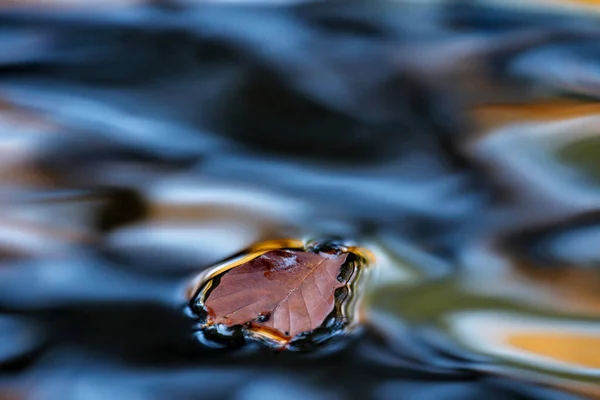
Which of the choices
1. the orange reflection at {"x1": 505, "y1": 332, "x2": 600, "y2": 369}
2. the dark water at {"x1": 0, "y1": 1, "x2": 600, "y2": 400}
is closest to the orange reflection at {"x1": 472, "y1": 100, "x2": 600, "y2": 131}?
the dark water at {"x1": 0, "y1": 1, "x2": 600, "y2": 400}

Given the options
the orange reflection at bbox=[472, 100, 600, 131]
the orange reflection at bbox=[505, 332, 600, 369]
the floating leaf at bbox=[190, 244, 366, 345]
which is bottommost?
the orange reflection at bbox=[505, 332, 600, 369]

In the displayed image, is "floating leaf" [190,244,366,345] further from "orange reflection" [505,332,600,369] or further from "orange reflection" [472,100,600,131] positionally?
"orange reflection" [472,100,600,131]

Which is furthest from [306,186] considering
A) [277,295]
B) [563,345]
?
[563,345]

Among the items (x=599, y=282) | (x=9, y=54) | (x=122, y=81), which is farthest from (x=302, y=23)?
(x=599, y=282)

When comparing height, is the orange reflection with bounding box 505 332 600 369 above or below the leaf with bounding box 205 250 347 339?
below

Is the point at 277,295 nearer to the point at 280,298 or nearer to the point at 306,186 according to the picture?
the point at 280,298

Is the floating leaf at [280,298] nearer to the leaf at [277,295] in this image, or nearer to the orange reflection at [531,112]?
the leaf at [277,295]

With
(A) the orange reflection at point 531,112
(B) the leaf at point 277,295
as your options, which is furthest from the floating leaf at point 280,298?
(A) the orange reflection at point 531,112

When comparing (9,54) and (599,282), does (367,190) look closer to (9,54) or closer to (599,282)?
(599,282)
